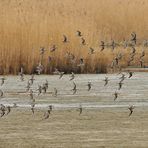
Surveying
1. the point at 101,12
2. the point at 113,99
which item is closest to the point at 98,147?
the point at 113,99

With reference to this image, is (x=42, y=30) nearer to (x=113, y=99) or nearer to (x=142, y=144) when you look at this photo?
(x=113, y=99)

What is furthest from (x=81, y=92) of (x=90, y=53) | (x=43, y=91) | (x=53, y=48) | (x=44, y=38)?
(x=44, y=38)

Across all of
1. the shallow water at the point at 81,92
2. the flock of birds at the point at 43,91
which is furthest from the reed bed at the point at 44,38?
the shallow water at the point at 81,92

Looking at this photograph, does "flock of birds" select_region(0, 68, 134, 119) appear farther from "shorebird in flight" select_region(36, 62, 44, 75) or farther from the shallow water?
"shorebird in flight" select_region(36, 62, 44, 75)

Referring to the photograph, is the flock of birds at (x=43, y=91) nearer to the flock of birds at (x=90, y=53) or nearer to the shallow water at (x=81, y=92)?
the shallow water at (x=81, y=92)

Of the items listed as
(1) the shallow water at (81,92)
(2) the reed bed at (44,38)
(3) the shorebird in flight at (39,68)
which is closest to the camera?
(1) the shallow water at (81,92)

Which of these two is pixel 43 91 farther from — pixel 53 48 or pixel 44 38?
pixel 44 38

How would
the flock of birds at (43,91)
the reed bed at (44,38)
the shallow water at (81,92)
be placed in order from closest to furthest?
the flock of birds at (43,91), the shallow water at (81,92), the reed bed at (44,38)

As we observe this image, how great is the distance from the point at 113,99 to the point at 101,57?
5.27 m

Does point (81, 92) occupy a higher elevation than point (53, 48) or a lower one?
lower

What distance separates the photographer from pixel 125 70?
1694 centimetres

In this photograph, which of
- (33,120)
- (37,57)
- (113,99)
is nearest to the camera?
(33,120)

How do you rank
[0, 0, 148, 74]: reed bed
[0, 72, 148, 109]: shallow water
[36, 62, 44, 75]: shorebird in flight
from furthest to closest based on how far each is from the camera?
[0, 0, 148, 74]: reed bed → [36, 62, 44, 75]: shorebird in flight → [0, 72, 148, 109]: shallow water

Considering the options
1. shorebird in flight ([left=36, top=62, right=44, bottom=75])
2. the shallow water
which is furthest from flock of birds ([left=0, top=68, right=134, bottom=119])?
shorebird in flight ([left=36, top=62, right=44, bottom=75])
